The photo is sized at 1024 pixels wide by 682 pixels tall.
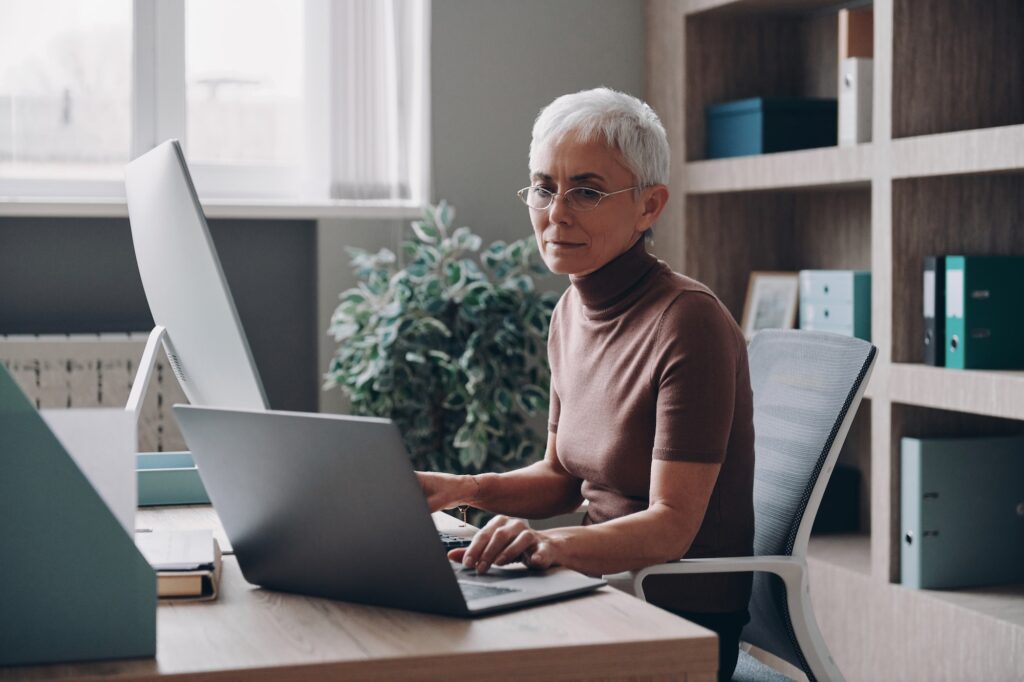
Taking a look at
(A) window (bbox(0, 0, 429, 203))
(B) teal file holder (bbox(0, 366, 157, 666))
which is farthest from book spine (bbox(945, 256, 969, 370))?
(B) teal file holder (bbox(0, 366, 157, 666))

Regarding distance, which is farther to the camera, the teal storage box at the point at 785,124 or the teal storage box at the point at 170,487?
the teal storage box at the point at 785,124

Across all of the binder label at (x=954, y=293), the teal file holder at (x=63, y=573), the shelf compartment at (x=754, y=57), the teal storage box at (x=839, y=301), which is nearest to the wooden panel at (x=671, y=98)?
the shelf compartment at (x=754, y=57)

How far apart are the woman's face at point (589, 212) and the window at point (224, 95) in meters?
1.95

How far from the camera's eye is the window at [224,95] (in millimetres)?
3475

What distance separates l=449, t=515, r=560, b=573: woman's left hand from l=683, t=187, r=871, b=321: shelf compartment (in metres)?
2.46

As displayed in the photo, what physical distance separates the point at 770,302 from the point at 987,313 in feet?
2.73

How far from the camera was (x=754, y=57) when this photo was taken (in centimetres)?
373

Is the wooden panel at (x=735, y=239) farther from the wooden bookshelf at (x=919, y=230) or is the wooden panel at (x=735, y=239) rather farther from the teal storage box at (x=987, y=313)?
the teal storage box at (x=987, y=313)

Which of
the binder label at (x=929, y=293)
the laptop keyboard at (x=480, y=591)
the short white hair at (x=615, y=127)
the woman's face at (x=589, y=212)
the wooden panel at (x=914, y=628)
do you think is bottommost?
the wooden panel at (x=914, y=628)

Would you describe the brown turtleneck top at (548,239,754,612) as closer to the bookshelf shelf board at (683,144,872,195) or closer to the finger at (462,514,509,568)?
the finger at (462,514,509,568)

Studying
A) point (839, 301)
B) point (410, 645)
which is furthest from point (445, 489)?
point (839, 301)

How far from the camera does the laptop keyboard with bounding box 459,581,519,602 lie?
1160mm

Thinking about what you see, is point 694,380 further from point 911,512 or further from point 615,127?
point 911,512

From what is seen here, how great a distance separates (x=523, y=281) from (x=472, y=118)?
67 cm
